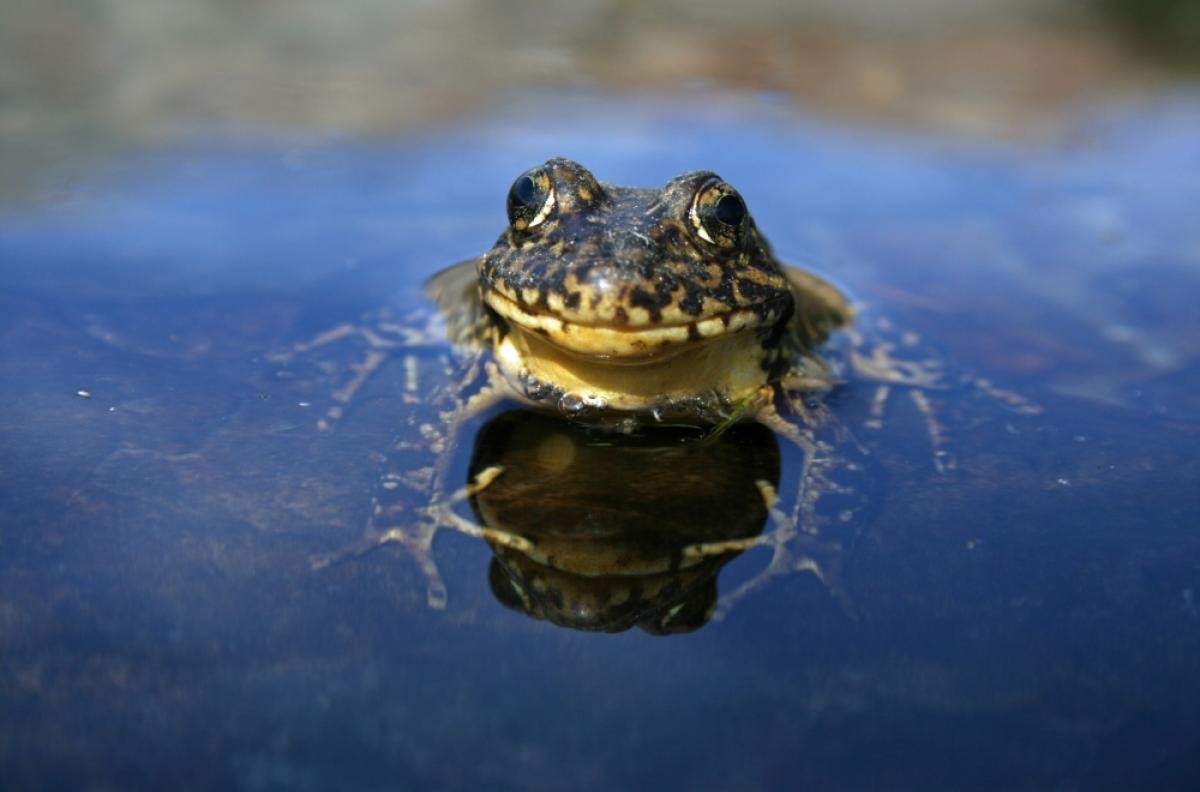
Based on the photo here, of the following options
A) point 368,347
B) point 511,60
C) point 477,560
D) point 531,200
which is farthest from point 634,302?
point 511,60

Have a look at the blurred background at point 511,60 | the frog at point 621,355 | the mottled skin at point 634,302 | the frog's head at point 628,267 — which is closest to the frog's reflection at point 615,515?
the frog at point 621,355

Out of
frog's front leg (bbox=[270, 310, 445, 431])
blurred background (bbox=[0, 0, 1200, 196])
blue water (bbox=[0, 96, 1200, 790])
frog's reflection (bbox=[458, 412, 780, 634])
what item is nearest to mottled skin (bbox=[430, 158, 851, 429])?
frog's reflection (bbox=[458, 412, 780, 634])

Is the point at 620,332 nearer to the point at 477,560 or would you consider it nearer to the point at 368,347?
the point at 477,560

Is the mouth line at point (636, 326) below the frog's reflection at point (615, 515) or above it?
above

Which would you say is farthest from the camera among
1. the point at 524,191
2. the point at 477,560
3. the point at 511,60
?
the point at 511,60

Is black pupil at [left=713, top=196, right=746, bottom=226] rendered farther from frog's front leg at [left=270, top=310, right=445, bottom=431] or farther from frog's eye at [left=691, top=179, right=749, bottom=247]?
frog's front leg at [left=270, top=310, right=445, bottom=431]

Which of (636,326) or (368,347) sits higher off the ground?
(636,326)

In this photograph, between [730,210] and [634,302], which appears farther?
[730,210]

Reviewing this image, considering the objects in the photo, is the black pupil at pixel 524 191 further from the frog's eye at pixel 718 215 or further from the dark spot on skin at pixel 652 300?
the dark spot on skin at pixel 652 300
